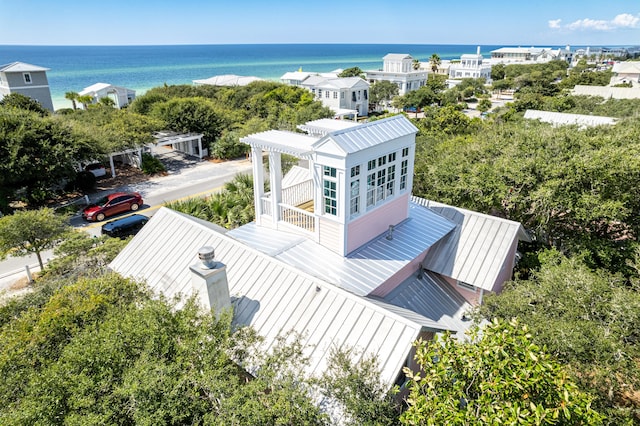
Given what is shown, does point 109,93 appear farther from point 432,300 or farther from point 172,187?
point 432,300

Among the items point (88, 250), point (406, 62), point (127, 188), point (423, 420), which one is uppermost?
point (406, 62)

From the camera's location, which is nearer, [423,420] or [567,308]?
[423,420]

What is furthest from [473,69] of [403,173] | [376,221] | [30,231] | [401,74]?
Answer: [30,231]

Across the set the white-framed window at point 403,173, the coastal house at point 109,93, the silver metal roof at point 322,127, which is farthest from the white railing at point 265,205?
the coastal house at point 109,93

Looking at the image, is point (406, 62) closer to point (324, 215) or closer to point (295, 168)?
point (295, 168)

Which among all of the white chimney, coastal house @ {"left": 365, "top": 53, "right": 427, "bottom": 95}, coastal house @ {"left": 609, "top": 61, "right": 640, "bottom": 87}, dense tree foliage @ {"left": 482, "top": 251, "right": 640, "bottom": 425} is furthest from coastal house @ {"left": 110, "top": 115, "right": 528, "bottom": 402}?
coastal house @ {"left": 609, "top": 61, "right": 640, "bottom": 87}

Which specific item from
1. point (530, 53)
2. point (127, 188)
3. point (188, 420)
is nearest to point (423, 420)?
point (188, 420)

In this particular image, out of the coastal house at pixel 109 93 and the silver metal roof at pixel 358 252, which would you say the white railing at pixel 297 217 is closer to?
the silver metal roof at pixel 358 252
